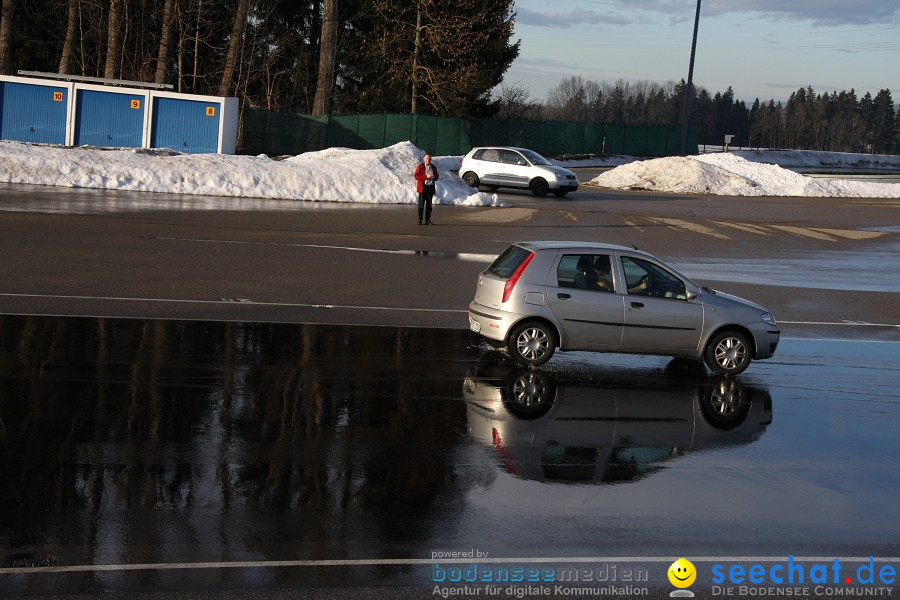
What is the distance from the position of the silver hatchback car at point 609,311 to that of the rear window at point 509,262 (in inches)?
0.7

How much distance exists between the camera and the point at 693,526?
7.02m

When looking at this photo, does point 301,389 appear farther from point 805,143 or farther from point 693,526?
point 805,143

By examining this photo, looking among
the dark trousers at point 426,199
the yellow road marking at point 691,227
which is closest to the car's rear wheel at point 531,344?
the dark trousers at point 426,199

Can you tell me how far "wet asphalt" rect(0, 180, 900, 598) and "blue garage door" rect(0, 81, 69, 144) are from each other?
23.0 meters

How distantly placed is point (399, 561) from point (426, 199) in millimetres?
19738

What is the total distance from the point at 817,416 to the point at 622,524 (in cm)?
417

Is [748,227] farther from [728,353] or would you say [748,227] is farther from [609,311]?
[609,311]

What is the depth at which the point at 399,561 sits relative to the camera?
20.3 feet

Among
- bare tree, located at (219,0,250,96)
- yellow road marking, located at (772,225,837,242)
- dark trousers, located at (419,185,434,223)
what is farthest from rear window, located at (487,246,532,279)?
bare tree, located at (219,0,250,96)

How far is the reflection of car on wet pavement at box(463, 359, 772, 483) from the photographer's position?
838 cm

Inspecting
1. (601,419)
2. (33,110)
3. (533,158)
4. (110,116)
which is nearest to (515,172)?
(533,158)

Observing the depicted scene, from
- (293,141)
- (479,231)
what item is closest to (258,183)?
(479,231)

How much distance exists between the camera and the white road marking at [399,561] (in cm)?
583

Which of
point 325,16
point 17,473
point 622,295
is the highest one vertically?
point 325,16
